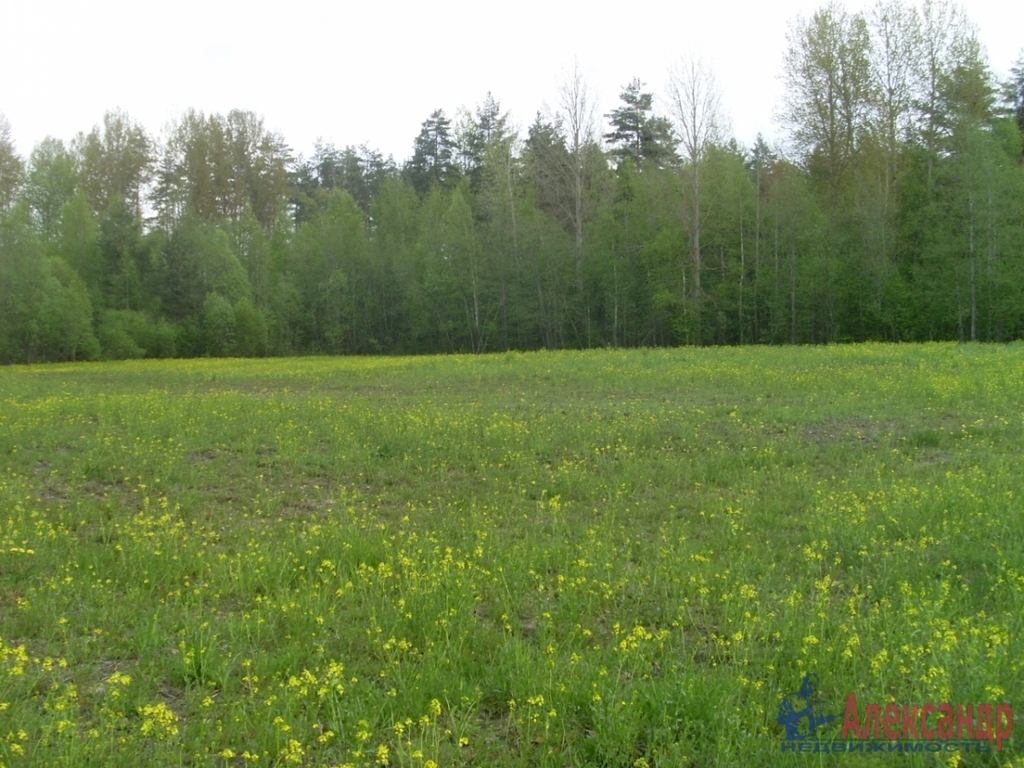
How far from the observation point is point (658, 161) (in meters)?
50.6

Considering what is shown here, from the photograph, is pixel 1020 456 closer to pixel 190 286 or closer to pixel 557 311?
pixel 557 311

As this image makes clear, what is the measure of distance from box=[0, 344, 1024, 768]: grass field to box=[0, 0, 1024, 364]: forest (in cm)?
2787

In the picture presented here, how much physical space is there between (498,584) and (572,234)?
4693 cm

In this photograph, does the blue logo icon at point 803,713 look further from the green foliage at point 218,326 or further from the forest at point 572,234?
the green foliage at point 218,326

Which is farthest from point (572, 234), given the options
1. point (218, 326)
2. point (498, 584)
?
point (498, 584)

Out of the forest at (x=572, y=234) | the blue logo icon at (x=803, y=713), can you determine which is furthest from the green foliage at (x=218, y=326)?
the blue logo icon at (x=803, y=713)

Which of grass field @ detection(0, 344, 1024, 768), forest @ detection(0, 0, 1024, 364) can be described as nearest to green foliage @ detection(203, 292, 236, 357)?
forest @ detection(0, 0, 1024, 364)

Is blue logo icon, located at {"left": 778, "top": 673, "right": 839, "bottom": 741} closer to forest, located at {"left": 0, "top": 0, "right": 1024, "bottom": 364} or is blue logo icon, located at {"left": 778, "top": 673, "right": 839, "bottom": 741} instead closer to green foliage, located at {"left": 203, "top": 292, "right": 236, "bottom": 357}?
forest, located at {"left": 0, "top": 0, "right": 1024, "bottom": 364}

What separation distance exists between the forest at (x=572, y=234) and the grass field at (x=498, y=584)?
27873mm

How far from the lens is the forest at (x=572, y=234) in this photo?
38.2 metres

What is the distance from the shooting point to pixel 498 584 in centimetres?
600

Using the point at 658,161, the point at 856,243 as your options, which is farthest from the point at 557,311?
the point at 856,243

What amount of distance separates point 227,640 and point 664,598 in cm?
315

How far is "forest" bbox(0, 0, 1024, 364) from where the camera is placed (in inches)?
1506
